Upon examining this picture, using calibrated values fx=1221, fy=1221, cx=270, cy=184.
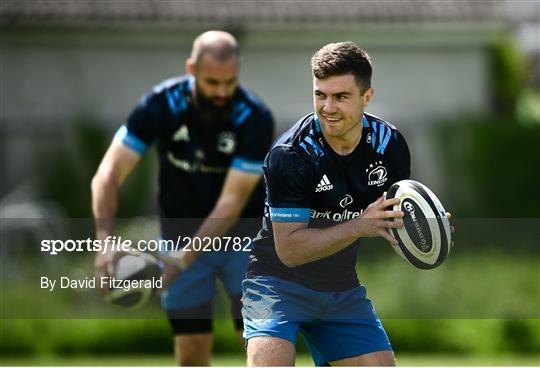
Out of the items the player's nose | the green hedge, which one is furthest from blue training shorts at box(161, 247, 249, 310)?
the green hedge

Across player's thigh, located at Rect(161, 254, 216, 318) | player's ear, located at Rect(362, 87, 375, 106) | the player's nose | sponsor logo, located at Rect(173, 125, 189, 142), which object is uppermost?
player's ear, located at Rect(362, 87, 375, 106)

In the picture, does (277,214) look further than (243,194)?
No

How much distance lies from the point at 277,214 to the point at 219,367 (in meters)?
5.27

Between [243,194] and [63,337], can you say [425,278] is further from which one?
[243,194]

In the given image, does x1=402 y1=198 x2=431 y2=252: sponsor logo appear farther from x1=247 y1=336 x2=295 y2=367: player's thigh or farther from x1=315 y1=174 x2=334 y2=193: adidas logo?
x1=247 y1=336 x2=295 y2=367: player's thigh

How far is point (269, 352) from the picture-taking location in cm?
607

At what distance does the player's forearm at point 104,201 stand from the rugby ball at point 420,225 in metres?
2.27

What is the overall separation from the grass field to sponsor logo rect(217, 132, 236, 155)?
13.0ft

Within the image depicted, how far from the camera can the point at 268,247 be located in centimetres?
638

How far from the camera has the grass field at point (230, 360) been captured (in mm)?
11828

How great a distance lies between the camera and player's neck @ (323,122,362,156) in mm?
6152

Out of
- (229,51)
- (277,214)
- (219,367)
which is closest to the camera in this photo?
(277,214)

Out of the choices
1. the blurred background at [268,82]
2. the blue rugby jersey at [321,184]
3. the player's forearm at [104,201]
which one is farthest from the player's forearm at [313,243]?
the blurred background at [268,82]

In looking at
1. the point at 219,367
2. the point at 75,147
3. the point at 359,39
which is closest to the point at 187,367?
the point at 219,367
